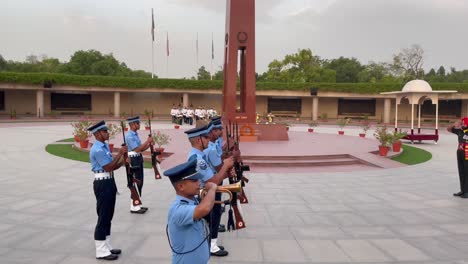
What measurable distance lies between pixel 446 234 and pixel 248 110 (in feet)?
40.3

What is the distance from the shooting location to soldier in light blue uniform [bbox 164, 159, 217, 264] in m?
2.89

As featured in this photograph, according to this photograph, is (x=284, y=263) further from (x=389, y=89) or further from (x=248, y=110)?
(x=389, y=89)

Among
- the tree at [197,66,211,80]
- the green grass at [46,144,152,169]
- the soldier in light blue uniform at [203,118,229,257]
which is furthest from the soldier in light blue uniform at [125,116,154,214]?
the tree at [197,66,211,80]

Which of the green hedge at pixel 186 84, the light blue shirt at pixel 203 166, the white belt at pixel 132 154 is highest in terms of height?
the green hedge at pixel 186 84

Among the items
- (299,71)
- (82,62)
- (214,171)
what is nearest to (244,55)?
(214,171)

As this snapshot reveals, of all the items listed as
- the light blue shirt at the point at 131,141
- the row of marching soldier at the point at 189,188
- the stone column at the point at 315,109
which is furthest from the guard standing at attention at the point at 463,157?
the stone column at the point at 315,109

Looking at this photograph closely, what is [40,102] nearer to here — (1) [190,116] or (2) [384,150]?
(1) [190,116]

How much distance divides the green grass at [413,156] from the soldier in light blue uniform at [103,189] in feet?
37.3

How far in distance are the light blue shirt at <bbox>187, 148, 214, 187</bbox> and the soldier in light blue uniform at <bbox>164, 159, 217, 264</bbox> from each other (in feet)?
4.53

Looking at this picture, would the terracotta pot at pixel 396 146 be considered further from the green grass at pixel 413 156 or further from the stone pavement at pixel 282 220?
the stone pavement at pixel 282 220

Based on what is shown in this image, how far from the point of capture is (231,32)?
57.7 feet

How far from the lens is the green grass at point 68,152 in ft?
43.6

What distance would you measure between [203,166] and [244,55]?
14.1 m

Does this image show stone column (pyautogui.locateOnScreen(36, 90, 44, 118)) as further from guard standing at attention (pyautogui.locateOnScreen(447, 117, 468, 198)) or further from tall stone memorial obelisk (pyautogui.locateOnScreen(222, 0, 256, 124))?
guard standing at attention (pyautogui.locateOnScreen(447, 117, 468, 198))
